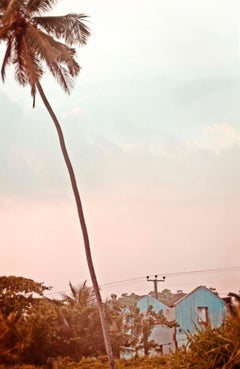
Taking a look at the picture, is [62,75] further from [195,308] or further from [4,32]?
[195,308]

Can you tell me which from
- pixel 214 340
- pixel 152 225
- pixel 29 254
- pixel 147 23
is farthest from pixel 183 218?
pixel 214 340

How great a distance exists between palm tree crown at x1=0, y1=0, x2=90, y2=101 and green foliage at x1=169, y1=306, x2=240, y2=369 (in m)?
3.54

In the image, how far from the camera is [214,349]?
462 cm

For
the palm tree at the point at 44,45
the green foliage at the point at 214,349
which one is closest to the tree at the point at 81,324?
the palm tree at the point at 44,45

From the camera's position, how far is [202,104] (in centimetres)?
852

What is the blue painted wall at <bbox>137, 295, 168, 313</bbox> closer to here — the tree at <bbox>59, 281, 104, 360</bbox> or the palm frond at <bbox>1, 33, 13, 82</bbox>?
the tree at <bbox>59, 281, 104, 360</bbox>

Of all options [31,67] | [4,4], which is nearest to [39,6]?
[4,4]

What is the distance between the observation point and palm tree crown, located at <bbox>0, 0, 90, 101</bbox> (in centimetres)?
713

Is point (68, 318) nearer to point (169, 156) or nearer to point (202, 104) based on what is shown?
point (169, 156)

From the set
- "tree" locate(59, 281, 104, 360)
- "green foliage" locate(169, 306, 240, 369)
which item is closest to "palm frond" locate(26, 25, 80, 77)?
"tree" locate(59, 281, 104, 360)

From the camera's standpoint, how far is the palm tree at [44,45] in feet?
23.5

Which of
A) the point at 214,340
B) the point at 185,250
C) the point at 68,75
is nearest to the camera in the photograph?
the point at 214,340

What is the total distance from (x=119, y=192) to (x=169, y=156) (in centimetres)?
80

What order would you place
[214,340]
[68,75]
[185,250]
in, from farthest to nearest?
[185,250]
[68,75]
[214,340]
